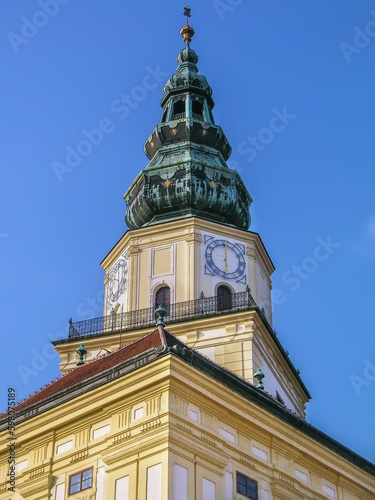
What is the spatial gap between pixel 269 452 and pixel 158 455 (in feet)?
10.3

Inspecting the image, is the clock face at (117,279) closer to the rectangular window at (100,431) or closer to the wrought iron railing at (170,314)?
the wrought iron railing at (170,314)

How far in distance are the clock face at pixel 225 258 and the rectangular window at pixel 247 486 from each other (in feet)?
42.7

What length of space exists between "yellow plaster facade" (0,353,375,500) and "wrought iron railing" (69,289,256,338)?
1006 cm

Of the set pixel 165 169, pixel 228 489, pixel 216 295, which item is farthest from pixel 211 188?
pixel 228 489

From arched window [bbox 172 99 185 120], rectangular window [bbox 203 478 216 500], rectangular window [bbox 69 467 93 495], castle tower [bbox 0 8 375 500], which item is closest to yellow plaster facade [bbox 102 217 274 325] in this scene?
castle tower [bbox 0 8 375 500]

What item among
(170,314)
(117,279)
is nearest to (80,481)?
(170,314)

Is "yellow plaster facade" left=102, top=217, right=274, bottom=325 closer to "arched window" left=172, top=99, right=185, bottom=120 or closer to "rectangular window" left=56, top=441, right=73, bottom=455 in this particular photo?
"arched window" left=172, top=99, right=185, bottom=120

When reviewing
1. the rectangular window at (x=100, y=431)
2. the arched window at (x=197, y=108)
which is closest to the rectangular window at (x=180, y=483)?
the rectangular window at (x=100, y=431)

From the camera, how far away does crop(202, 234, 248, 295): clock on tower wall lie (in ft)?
104

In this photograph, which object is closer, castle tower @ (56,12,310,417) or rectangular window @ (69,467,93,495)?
rectangular window @ (69,467,93,495)

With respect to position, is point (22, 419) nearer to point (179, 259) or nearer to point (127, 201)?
point (179, 259)

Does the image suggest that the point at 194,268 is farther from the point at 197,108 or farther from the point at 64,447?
the point at 64,447

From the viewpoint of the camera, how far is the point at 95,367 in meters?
22.1

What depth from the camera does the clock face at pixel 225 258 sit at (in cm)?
3197
